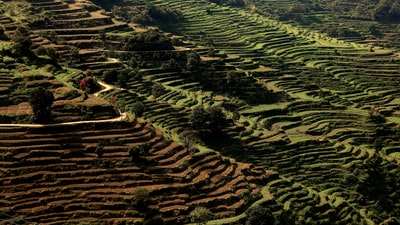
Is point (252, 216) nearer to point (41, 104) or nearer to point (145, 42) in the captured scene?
point (41, 104)

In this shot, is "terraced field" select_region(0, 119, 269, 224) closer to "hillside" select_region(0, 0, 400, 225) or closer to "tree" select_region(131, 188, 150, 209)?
"hillside" select_region(0, 0, 400, 225)

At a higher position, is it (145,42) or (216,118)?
(145,42)

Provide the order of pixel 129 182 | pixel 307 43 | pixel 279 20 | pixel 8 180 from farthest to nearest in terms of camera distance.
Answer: pixel 279 20
pixel 307 43
pixel 129 182
pixel 8 180

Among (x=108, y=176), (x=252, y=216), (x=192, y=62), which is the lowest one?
(x=252, y=216)

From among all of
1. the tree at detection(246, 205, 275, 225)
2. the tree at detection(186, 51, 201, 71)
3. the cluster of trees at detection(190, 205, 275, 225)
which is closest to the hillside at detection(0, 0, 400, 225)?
the tree at detection(186, 51, 201, 71)

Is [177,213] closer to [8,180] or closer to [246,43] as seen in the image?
[8,180]

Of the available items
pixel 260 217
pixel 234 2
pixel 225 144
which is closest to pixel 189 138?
pixel 225 144

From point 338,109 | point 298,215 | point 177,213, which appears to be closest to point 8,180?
point 177,213
